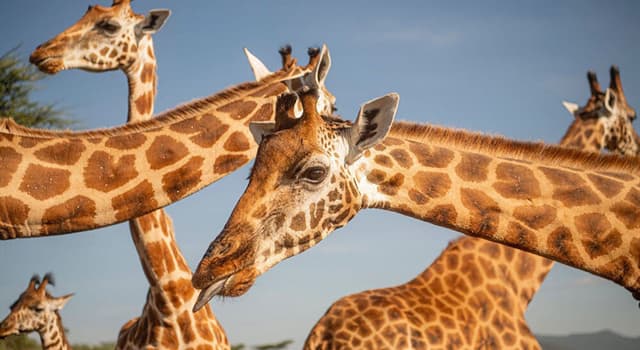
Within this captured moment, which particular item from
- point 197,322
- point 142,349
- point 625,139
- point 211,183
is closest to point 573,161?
point 211,183

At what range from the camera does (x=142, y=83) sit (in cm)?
847

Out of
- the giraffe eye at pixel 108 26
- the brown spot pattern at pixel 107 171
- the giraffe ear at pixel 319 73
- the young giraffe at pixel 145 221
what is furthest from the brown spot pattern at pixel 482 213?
the giraffe eye at pixel 108 26

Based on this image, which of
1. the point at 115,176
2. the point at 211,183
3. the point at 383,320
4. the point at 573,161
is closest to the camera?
the point at 573,161

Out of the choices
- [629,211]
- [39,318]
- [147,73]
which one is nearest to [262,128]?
[629,211]

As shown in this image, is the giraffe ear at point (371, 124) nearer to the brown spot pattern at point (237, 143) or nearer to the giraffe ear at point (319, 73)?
the giraffe ear at point (319, 73)

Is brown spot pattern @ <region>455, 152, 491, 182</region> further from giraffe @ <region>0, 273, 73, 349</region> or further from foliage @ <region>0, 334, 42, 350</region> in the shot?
foliage @ <region>0, 334, 42, 350</region>

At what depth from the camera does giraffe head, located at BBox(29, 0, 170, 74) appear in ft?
25.8

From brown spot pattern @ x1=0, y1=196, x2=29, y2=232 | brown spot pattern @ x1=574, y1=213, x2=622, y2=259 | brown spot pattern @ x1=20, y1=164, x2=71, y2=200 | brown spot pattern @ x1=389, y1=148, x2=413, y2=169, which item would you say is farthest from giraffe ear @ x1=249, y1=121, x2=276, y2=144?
brown spot pattern @ x1=574, y1=213, x2=622, y2=259

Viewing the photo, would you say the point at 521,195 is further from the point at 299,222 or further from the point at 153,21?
the point at 153,21

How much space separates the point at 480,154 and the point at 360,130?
922 millimetres

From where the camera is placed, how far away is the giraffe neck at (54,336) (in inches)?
522

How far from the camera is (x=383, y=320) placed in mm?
7402

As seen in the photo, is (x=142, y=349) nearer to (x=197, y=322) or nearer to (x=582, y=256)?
(x=197, y=322)

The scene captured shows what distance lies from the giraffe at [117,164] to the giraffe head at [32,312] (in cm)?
943
